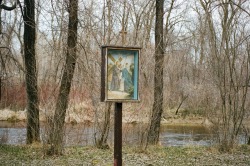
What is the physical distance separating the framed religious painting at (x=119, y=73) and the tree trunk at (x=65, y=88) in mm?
4218

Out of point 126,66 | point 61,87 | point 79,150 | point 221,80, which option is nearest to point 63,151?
point 79,150

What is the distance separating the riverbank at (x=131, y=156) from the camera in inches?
369

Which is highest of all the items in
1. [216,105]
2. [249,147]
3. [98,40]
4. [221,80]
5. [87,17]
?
[87,17]

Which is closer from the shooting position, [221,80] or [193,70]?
[221,80]

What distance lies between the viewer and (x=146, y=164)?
30.2ft

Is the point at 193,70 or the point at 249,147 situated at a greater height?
the point at 193,70

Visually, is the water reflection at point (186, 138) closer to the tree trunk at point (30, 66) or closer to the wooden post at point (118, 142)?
the tree trunk at point (30, 66)

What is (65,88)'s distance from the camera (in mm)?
11281

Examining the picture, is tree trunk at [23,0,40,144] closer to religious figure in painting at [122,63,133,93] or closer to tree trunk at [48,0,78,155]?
tree trunk at [48,0,78,155]

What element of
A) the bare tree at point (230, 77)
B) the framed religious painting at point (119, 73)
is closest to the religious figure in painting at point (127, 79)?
the framed religious painting at point (119, 73)

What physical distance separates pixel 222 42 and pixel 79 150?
20.5 feet

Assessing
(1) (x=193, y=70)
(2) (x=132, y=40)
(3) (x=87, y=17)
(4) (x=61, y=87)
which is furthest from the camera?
(1) (x=193, y=70)

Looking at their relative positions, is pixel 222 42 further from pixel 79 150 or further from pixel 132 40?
pixel 79 150

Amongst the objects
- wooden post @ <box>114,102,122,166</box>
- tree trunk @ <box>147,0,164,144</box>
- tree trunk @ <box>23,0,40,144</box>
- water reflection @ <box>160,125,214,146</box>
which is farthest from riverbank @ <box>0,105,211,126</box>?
wooden post @ <box>114,102,122,166</box>
